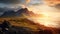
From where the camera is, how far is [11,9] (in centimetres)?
441

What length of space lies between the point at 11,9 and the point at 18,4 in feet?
0.84

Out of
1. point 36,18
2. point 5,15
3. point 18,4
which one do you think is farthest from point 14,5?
point 36,18

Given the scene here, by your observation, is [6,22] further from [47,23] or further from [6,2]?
[47,23]

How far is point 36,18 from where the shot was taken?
14.1 feet

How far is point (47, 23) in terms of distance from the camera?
427cm

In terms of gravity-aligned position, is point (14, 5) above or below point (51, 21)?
above

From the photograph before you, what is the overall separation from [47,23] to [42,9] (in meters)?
0.44

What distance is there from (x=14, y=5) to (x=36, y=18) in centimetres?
76

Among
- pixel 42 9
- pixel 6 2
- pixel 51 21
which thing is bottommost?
pixel 51 21

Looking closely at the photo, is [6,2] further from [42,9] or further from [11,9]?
[42,9]

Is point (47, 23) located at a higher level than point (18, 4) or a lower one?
lower

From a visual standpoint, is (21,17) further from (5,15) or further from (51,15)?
(51,15)

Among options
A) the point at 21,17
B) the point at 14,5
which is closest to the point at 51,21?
the point at 21,17

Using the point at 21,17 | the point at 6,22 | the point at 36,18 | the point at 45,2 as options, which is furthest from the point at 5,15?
the point at 45,2
